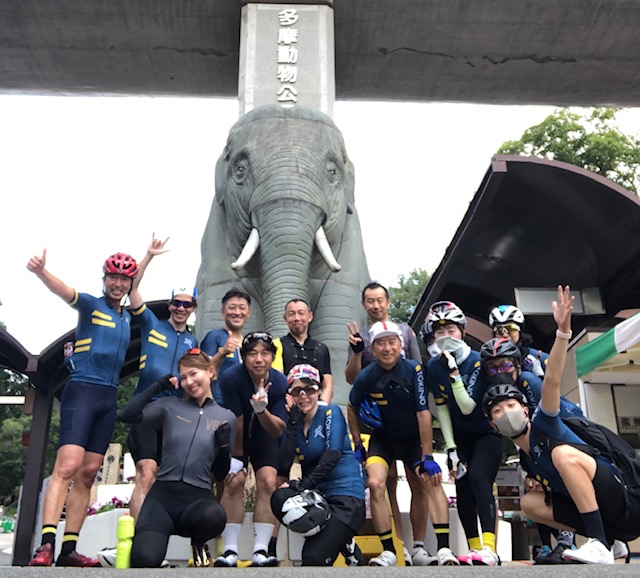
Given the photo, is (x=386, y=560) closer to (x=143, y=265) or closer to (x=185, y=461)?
(x=185, y=461)

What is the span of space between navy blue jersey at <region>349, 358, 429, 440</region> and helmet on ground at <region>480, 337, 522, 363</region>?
0.50 meters

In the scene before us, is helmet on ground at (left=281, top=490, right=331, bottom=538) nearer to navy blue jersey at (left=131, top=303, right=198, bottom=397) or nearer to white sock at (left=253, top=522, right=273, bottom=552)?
white sock at (left=253, top=522, right=273, bottom=552)

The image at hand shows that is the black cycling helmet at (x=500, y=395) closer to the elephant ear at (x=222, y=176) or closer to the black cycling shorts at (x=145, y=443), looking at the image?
the black cycling shorts at (x=145, y=443)

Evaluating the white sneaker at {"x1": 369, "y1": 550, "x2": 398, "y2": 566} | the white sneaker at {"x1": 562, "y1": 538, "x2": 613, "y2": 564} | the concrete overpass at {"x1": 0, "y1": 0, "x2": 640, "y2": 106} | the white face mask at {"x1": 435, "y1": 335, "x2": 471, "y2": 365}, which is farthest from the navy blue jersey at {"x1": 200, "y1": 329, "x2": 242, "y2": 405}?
the concrete overpass at {"x1": 0, "y1": 0, "x2": 640, "y2": 106}

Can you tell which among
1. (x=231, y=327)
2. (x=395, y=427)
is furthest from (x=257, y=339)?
(x=395, y=427)

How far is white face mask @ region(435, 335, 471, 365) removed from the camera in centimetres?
533

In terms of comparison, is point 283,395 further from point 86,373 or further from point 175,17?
point 175,17

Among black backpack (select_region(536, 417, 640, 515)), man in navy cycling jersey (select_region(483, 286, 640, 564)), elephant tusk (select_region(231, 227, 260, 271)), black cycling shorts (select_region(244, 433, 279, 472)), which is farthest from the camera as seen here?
elephant tusk (select_region(231, 227, 260, 271))

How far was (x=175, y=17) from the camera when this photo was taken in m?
13.9

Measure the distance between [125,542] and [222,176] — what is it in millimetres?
5977

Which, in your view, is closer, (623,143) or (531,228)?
(531,228)

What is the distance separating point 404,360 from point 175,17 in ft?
34.9

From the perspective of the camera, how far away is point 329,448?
190 inches

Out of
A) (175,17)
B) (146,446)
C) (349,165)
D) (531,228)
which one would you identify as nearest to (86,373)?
(146,446)
